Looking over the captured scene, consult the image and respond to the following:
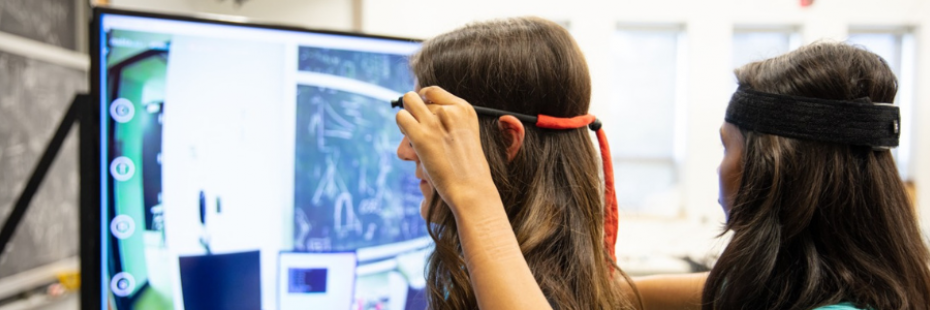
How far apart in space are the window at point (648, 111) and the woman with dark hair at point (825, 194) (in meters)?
2.66

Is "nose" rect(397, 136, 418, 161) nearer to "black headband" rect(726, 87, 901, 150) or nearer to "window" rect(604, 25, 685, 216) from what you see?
"black headband" rect(726, 87, 901, 150)

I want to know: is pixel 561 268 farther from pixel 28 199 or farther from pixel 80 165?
pixel 28 199

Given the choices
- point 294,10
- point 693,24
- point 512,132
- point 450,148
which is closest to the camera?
point 450,148

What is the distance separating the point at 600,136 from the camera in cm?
95

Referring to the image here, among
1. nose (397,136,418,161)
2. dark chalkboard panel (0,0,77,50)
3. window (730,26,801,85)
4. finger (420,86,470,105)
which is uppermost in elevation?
window (730,26,801,85)

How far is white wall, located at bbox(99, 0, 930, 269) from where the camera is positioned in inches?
128

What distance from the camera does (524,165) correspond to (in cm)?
86

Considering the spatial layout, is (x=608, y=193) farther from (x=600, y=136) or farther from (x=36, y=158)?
(x=36, y=158)

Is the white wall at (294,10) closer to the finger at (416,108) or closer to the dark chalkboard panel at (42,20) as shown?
the dark chalkboard panel at (42,20)

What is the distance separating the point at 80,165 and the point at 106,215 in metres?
0.09

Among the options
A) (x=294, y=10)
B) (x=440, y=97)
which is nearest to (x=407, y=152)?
(x=440, y=97)

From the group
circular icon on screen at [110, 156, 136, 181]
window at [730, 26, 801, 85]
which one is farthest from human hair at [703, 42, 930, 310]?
window at [730, 26, 801, 85]

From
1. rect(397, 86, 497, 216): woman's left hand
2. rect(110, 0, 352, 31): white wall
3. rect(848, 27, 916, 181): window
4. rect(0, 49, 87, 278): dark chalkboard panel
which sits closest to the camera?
rect(397, 86, 497, 216): woman's left hand

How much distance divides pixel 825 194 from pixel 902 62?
3.46m
